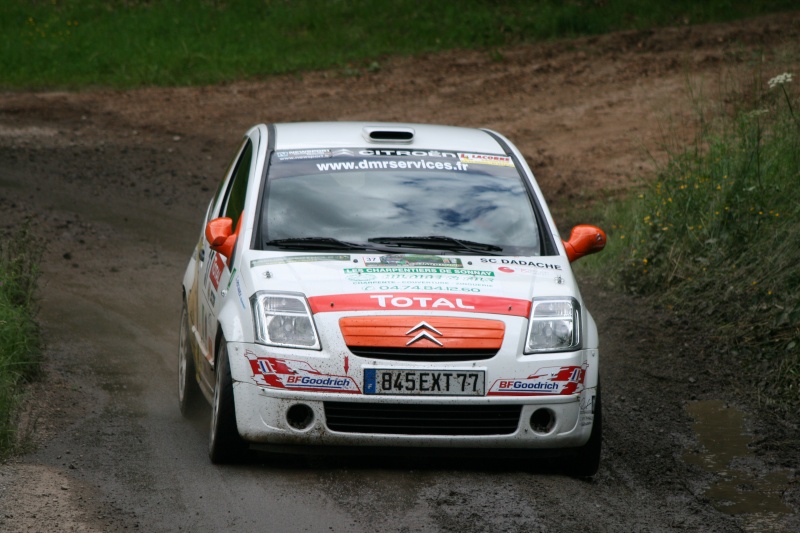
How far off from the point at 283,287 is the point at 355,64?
17.5 metres

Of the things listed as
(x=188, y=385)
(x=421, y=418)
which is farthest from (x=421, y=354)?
(x=188, y=385)

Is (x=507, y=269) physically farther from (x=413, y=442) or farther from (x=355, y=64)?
(x=355, y=64)

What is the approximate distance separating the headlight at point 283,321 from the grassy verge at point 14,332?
144 centimetres

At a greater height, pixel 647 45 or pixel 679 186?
pixel 679 186

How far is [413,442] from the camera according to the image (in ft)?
19.5

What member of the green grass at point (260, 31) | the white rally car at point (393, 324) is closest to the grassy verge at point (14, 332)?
the white rally car at point (393, 324)

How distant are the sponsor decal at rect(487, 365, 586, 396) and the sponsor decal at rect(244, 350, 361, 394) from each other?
675mm

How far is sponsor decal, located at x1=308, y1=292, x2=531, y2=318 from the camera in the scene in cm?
598

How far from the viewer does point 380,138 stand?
7492 mm

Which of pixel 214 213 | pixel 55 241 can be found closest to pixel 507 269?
pixel 214 213

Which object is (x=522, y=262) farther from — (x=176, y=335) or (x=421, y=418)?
(x=176, y=335)

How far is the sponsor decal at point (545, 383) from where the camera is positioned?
19.4ft

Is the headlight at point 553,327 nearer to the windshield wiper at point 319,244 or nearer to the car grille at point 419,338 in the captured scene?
the car grille at point 419,338

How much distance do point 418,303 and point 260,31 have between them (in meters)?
19.8
